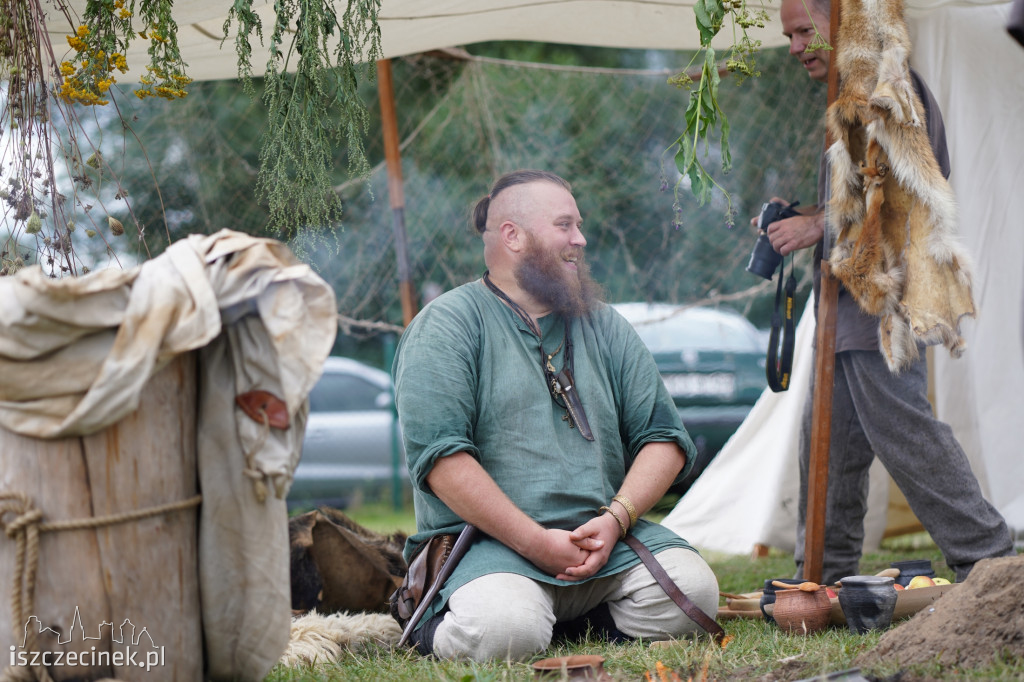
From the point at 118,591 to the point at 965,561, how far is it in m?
2.44

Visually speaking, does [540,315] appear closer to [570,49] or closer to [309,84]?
[309,84]

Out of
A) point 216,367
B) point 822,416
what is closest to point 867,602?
point 822,416

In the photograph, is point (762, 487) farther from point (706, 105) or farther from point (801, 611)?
point (706, 105)

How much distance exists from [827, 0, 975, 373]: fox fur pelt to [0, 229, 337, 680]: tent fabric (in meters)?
1.88

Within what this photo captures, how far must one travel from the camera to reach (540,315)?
2941mm

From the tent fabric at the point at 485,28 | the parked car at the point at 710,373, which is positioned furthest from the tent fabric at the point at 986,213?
the parked car at the point at 710,373

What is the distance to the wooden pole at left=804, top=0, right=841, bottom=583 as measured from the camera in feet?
10.2

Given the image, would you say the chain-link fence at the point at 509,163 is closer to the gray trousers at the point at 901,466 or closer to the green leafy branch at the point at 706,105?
the gray trousers at the point at 901,466

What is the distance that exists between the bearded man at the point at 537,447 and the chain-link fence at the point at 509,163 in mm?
2246

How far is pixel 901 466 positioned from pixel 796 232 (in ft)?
2.80

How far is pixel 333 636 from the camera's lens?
2721mm

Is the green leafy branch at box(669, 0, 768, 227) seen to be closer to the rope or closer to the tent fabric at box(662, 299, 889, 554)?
the rope

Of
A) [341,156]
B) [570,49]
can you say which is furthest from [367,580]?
[570,49]

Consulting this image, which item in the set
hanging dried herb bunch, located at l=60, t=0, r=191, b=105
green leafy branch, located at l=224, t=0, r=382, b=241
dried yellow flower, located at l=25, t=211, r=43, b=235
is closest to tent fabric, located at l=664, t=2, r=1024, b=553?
green leafy branch, located at l=224, t=0, r=382, b=241
